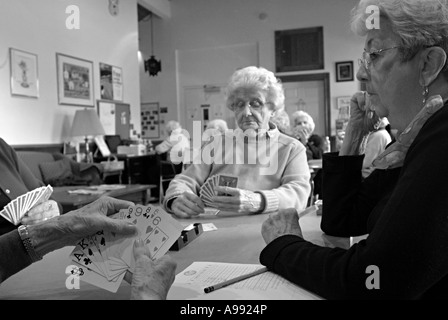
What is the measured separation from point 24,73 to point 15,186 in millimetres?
3589

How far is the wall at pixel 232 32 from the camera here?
28.6 feet

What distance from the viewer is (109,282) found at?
0.88 metres

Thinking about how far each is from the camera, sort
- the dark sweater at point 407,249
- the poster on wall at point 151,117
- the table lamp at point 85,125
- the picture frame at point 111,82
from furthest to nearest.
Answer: the poster on wall at point 151,117 → the picture frame at point 111,82 → the table lamp at point 85,125 → the dark sweater at point 407,249

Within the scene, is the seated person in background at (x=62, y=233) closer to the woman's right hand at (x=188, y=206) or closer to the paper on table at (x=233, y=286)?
the paper on table at (x=233, y=286)

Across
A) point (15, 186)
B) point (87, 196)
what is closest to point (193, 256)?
point (15, 186)

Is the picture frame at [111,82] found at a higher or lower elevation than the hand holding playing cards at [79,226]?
higher

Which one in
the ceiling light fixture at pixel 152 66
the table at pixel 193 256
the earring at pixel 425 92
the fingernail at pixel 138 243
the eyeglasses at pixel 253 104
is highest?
the ceiling light fixture at pixel 152 66

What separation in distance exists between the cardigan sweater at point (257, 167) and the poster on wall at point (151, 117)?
775cm

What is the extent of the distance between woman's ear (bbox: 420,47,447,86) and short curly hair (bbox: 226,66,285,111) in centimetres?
141

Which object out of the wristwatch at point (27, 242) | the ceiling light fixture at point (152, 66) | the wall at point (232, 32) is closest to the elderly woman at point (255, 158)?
the wristwatch at point (27, 242)

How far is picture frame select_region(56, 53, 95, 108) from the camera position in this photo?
227 inches

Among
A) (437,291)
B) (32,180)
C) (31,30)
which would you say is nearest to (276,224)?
(437,291)

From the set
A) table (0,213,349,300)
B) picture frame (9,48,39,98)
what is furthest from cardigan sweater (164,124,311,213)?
picture frame (9,48,39,98)

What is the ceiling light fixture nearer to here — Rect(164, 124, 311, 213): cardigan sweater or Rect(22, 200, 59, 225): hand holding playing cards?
Rect(164, 124, 311, 213): cardigan sweater
